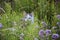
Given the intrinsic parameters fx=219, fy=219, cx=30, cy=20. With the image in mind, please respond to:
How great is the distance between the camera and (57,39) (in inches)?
112

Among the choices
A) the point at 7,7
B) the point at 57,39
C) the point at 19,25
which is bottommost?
the point at 57,39

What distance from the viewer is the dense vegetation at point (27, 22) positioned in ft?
9.24

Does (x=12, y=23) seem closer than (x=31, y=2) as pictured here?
Yes

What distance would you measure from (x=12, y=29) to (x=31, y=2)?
24.7 inches

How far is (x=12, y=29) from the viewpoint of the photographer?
2832 millimetres

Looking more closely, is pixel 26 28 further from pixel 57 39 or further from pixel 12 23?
pixel 57 39

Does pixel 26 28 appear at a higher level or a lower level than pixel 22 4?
lower

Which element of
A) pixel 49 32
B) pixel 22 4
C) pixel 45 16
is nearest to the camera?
pixel 49 32

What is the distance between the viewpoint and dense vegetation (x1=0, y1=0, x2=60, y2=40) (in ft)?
9.24

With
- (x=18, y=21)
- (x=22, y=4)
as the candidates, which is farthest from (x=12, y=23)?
(x=22, y=4)

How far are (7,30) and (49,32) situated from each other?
0.54 meters

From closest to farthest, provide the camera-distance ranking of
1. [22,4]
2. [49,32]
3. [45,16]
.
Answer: [49,32] < [45,16] < [22,4]

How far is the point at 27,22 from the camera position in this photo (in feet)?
9.77

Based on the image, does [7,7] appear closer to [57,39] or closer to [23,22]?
[23,22]
